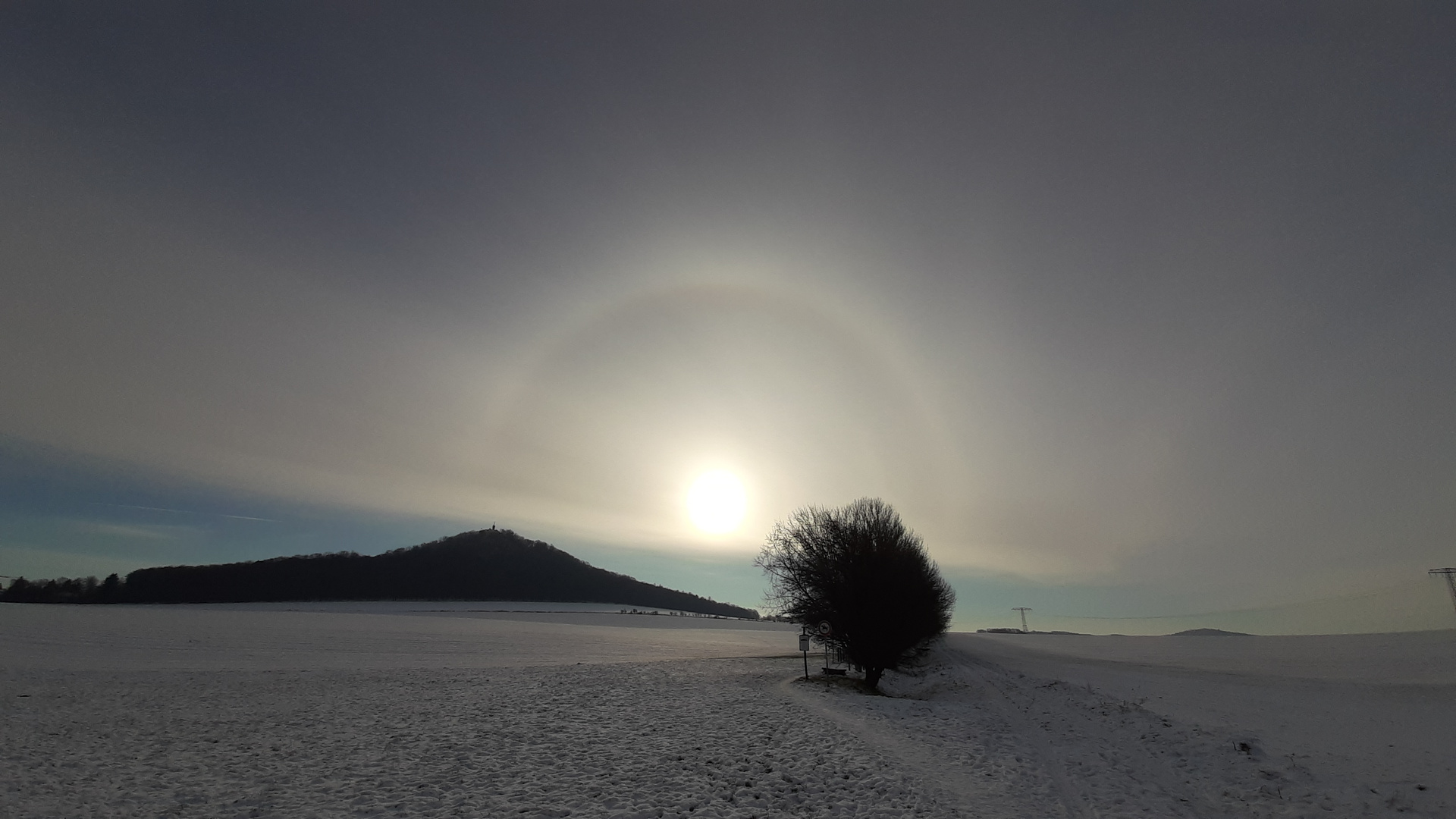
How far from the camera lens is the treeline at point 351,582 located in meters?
141

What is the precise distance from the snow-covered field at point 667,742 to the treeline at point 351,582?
127386mm

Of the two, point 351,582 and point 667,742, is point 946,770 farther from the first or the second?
point 351,582

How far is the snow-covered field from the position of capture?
12.6 metres

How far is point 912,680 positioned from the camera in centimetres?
4125

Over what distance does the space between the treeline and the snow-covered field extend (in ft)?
418

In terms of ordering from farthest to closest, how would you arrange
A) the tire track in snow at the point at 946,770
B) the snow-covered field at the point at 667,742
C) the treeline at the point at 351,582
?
1. the treeline at the point at 351,582
2. the tire track in snow at the point at 946,770
3. the snow-covered field at the point at 667,742

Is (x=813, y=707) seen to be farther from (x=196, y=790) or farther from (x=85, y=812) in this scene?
(x=85, y=812)

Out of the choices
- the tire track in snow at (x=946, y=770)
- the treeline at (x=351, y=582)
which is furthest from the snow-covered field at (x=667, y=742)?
the treeline at (x=351, y=582)

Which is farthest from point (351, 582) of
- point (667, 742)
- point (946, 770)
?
point (946, 770)

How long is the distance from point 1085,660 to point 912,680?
25.2 m

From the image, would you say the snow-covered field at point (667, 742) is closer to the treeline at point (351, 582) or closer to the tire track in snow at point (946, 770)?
the tire track in snow at point (946, 770)

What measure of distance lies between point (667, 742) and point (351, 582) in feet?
541

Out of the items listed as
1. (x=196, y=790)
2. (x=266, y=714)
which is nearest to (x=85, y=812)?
(x=196, y=790)

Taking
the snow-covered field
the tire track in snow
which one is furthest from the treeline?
the tire track in snow
